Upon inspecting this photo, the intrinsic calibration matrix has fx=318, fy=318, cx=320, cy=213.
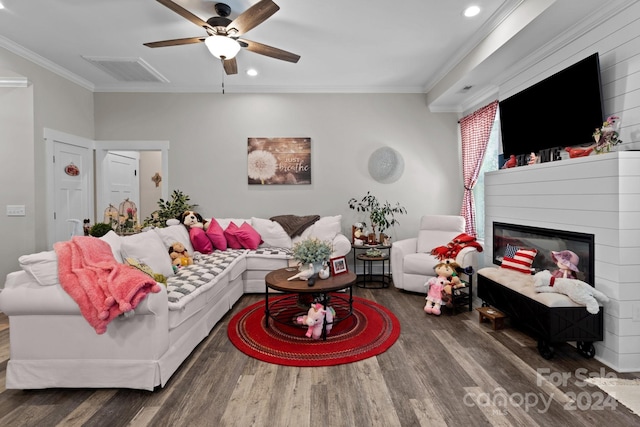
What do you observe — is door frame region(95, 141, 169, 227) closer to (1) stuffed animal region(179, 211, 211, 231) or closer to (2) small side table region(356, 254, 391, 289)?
(1) stuffed animal region(179, 211, 211, 231)

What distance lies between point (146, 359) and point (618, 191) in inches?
126

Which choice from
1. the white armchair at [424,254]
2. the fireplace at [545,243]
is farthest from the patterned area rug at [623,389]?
the white armchair at [424,254]

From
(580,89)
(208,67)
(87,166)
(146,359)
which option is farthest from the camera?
(87,166)

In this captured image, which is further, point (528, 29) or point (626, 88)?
point (528, 29)

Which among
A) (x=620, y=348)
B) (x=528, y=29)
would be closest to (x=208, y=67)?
(x=528, y=29)

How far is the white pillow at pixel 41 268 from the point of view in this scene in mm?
1894

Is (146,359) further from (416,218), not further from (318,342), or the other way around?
(416,218)

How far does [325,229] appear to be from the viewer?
4.47m

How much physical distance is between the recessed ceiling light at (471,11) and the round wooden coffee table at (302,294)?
2572 millimetres

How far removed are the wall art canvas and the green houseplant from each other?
3.58 feet

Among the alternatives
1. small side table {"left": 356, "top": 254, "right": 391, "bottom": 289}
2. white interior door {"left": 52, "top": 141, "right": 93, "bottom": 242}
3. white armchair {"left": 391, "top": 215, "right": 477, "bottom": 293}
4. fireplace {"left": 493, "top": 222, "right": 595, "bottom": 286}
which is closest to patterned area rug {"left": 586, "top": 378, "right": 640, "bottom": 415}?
fireplace {"left": 493, "top": 222, "right": 595, "bottom": 286}

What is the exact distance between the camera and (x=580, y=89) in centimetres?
254

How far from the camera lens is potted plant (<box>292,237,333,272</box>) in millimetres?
2766

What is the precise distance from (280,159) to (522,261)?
3368 mm
